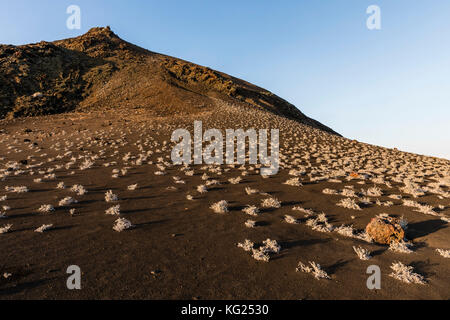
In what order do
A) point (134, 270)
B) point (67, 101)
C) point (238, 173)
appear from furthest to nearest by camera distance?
point (67, 101)
point (238, 173)
point (134, 270)

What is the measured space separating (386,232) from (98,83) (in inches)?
2122

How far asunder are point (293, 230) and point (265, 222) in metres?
0.99

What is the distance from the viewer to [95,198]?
31.7 feet

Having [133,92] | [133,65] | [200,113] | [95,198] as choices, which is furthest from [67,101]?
[95,198]

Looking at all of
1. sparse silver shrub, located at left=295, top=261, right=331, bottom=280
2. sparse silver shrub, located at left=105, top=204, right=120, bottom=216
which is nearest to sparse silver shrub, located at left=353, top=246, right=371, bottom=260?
sparse silver shrub, located at left=295, top=261, right=331, bottom=280

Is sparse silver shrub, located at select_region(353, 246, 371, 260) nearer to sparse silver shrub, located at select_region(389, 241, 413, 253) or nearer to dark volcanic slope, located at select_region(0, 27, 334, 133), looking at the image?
sparse silver shrub, located at select_region(389, 241, 413, 253)

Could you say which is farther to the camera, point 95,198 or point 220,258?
point 95,198

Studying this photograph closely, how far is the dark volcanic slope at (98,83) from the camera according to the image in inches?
1572

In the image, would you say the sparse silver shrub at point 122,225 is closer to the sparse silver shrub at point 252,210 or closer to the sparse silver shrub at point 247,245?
the sparse silver shrub at point 247,245

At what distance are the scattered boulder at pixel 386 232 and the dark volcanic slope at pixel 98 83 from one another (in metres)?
33.2

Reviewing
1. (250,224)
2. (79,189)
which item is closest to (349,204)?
(250,224)

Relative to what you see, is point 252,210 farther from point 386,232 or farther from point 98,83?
point 98,83
